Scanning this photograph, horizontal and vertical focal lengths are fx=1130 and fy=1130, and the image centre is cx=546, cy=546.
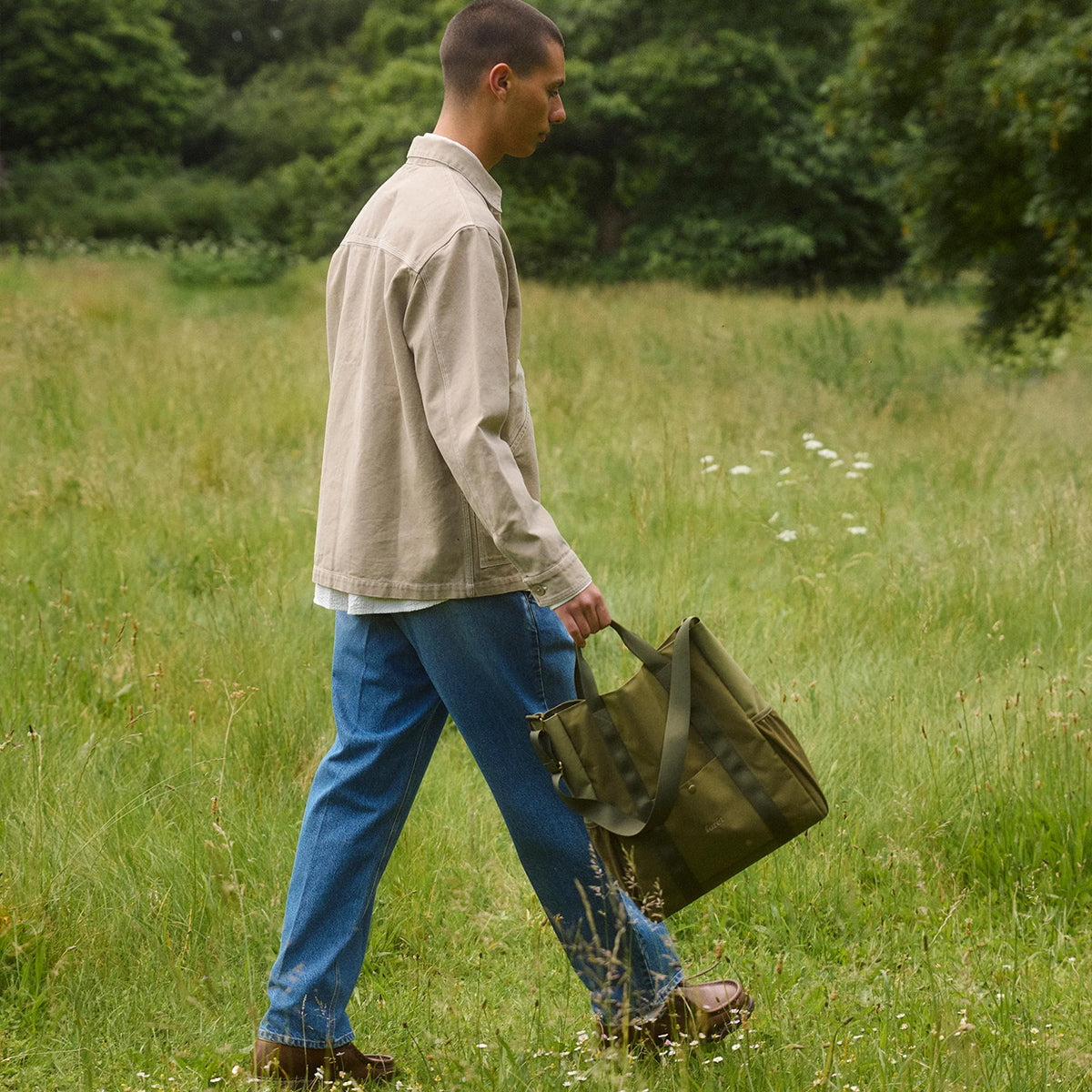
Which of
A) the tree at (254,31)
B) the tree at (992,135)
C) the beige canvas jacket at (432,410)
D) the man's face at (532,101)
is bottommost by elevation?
the beige canvas jacket at (432,410)

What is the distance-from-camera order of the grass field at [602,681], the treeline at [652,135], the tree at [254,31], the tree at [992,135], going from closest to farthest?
the grass field at [602,681], the tree at [992,135], the treeline at [652,135], the tree at [254,31]

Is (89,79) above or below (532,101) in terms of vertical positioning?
above

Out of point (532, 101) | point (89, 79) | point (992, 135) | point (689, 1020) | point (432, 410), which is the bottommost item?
point (689, 1020)

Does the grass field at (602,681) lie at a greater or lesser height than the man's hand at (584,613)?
lesser

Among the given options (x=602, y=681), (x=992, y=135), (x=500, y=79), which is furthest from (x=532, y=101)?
(x=992, y=135)

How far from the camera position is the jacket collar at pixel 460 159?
2086 millimetres

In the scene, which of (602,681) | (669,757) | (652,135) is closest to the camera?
(669,757)

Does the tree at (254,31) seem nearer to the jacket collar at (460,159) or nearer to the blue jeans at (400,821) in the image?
the jacket collar at (460,159)

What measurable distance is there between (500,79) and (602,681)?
236 cm

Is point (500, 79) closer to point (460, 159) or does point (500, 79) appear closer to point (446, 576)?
point (460, 159)

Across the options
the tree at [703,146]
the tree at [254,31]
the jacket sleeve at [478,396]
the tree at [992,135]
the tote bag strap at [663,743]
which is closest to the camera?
the jacket sleeve at [478,396]

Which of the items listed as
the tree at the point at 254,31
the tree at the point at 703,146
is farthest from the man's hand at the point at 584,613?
the tree at the point at 254,31

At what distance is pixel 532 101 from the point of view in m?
2.11

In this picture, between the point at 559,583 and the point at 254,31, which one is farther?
the point at 254,31
